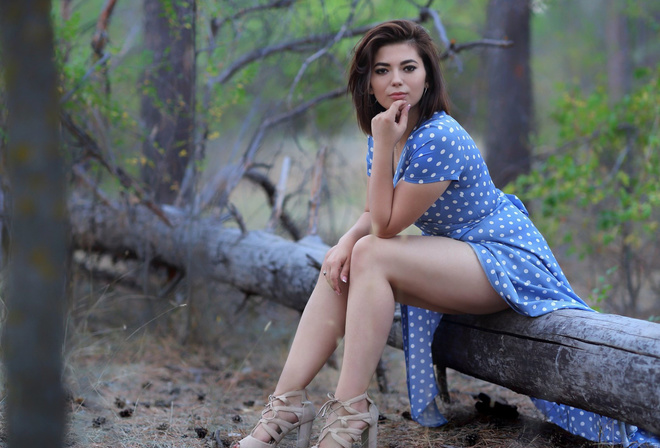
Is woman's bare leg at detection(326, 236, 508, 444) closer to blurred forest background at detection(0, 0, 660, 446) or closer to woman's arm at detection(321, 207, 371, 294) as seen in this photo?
woman's arm at detection(321, 207, 371, 294)

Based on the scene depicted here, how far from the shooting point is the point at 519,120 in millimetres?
6441

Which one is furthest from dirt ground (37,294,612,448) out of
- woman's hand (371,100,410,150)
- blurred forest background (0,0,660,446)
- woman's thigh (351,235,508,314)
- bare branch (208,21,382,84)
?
Result: bare branch (208,21,382,84)

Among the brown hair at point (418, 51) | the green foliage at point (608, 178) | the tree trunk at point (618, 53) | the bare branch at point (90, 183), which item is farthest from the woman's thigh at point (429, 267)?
the tree trunk at point (618, 53)

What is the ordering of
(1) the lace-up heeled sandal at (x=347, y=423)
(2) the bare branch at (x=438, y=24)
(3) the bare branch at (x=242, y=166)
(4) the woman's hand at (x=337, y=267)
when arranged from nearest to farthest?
(1) the lace-up heeled sandal at (x=347, y=423) < (4) the woman's hand at (x=337, y=267) < (2) the bare branch at (x=438, y=24) < (3) the bare branch at (x=242, y=166)

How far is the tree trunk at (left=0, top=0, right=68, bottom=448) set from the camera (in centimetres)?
103

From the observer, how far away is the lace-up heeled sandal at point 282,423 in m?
2.09

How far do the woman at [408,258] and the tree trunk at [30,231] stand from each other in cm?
115

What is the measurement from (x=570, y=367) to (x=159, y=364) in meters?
2.50

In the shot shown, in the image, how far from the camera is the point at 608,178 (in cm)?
464

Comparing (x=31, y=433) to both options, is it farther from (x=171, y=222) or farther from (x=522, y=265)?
(x=171, y=222)

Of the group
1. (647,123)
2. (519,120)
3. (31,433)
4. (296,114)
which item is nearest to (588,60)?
(519,120)

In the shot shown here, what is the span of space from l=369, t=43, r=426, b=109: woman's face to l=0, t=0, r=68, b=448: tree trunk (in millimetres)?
1381

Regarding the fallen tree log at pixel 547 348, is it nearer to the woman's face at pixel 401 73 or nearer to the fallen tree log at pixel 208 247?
the fallen tree log at pixel 208 247

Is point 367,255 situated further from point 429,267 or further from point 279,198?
point 279,198
